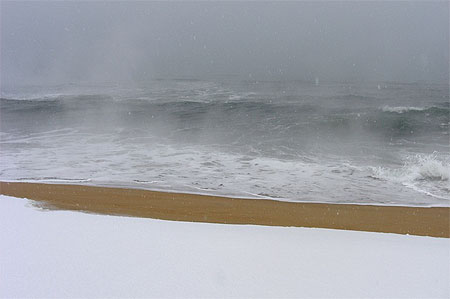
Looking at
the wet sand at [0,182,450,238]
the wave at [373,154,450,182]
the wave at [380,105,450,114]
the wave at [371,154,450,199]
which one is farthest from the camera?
the wave at [380,105,450,114]

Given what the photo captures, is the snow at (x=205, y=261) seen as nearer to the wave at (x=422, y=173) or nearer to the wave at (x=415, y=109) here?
the wave at (x=422, y=173)

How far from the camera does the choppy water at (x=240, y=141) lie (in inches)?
266

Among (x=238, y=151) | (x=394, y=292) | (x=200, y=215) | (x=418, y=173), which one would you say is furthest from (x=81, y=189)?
(x=418, y=173)

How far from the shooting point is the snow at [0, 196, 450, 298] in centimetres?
250

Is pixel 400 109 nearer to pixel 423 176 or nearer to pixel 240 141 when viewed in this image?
pixel 240 141

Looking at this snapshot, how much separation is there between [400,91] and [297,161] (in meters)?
20.5

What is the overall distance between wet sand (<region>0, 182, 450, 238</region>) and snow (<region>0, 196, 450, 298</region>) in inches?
37.5

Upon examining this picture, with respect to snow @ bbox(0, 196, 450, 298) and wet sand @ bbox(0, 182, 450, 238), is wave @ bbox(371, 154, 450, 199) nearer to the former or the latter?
wet sand @ bbox(0, 182, 450, 238)

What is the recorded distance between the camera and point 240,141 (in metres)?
12.4

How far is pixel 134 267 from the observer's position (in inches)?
106

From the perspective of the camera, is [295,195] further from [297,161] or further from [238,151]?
[238,151]

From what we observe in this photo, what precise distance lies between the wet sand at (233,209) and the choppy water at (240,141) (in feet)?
1.71

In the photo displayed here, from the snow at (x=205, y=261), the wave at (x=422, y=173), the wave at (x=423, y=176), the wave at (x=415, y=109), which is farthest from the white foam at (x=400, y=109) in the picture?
the snow at (x=205, y=261)

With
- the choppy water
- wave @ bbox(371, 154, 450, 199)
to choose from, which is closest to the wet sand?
the choppy water
